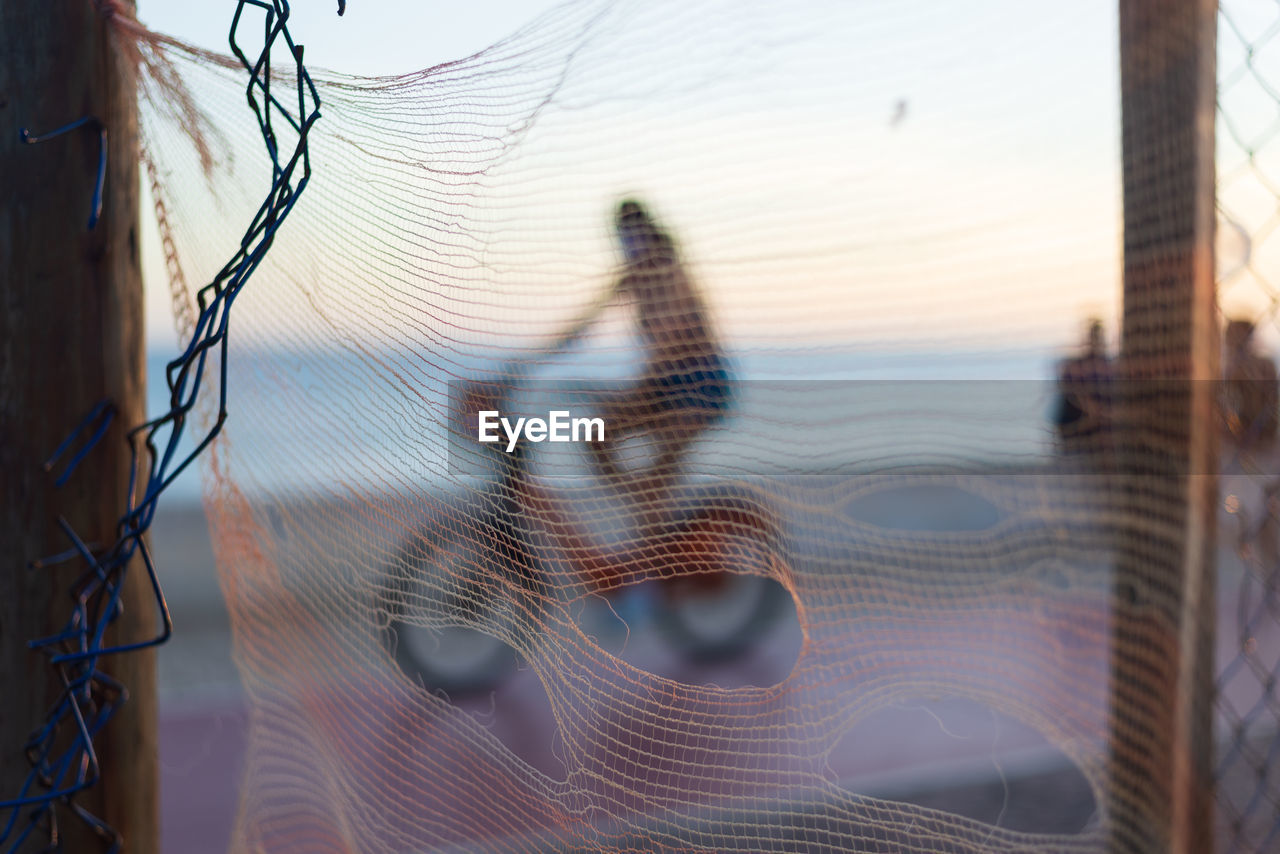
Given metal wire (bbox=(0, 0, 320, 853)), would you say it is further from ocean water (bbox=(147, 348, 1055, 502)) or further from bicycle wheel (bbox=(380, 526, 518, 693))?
bicycle wheel (bbox=(380, 526, 518, 693))

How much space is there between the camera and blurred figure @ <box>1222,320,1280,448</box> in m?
1.45

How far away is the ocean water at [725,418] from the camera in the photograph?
150cm

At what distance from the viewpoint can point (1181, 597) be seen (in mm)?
1385

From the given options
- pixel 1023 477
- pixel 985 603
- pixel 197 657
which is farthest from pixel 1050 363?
pixel 197 657

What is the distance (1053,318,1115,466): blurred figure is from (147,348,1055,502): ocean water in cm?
3

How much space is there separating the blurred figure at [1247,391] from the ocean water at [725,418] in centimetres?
27

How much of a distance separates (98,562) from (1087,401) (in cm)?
158

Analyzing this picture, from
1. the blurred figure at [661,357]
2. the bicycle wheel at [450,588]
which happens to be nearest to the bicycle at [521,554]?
the bicycle wheel at [450,588]

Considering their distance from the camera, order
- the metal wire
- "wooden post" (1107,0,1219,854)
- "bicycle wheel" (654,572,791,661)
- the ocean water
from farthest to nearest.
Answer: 1. "bicycle wheel" (654,572,791,661)
2. the ocean water
3. "wooden post" (1107,0,1219,854)
4. the metal wire

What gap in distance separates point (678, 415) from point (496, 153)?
64 centimetres

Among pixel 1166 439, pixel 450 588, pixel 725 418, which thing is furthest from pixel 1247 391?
pixel 450 588

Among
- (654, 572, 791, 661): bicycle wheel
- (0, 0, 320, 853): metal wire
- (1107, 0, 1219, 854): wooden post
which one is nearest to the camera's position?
(0, 0, 320, 853): metal wire

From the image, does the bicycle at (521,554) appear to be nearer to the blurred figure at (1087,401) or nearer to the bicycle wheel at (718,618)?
the blurred figure at (1087,401)

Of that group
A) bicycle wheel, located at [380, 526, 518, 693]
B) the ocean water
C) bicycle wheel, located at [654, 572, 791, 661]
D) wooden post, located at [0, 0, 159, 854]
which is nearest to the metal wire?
wooden post, located at [0, 0, 159, 854]
